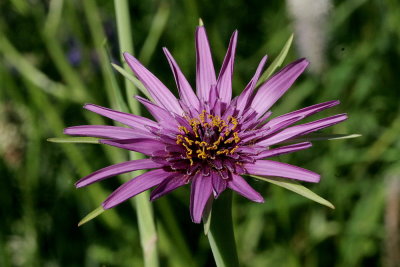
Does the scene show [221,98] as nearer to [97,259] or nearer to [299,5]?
[299,5]

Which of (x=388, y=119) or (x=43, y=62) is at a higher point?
(x=43, y=62)

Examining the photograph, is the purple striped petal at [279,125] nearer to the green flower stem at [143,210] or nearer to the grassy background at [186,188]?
the green flower stem at [143,210]

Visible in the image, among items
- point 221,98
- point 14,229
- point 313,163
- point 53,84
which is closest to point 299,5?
point 221,98

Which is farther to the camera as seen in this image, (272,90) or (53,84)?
(53,84)

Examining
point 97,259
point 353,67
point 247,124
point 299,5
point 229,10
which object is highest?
point 229,10

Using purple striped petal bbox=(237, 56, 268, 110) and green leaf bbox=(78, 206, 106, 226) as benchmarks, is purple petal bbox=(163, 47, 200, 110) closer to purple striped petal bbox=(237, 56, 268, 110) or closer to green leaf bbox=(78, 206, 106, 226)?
purple striped petal bbox=(237, 56, 268, 110)

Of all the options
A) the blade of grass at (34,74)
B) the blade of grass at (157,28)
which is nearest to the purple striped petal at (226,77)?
the blade of grass at (157,28)

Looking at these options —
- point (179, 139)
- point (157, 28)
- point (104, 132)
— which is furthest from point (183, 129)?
point (157, 28)

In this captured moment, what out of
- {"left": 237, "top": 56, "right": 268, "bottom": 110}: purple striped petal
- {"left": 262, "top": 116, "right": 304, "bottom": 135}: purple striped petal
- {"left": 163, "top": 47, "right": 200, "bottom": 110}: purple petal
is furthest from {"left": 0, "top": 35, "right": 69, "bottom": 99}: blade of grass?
{"left": 262, "top": 116, "right": 304, "bottom": 135}: purple striped petal
